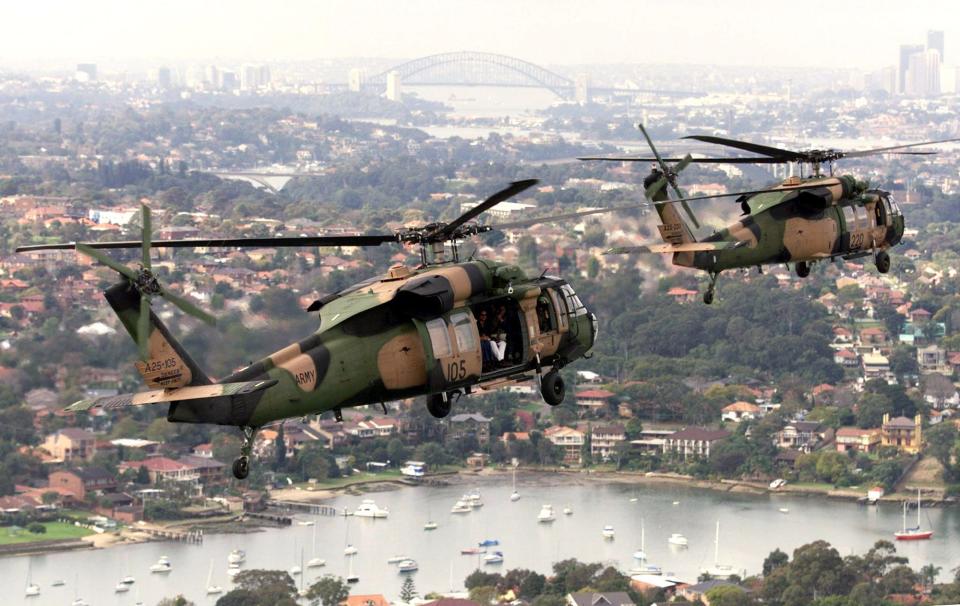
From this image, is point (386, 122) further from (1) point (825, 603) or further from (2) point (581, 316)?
(2) point (581, 316)

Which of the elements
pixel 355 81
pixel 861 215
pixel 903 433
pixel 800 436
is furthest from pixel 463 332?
pixel 355 81

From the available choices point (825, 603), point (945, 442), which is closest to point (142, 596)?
point (825, 603)

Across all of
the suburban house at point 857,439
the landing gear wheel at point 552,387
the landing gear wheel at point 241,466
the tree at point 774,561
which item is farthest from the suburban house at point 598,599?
the landing gear wheel at point 241,466

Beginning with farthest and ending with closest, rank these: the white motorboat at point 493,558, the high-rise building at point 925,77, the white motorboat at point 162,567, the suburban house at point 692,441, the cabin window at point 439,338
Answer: the high-rise building at point 925,77 → the suburban house at point 692,441 → the white motorboat at point 493,558 → the white motorboat at point 162,567 → the cabin window at point 439,338

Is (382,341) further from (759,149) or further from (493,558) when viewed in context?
(493,558)

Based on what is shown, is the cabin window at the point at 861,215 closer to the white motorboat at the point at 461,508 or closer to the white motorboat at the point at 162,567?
the white motorboat at the point at 162,567
